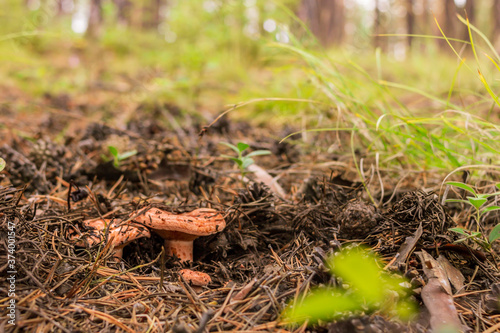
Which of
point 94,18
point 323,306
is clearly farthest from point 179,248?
point 94,18

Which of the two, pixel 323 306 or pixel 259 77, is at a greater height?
pixel 259 77

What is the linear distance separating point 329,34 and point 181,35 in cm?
456

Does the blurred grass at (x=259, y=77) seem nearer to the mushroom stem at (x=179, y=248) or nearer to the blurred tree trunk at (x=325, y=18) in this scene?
the mushroom stem at (x=179, y=248)

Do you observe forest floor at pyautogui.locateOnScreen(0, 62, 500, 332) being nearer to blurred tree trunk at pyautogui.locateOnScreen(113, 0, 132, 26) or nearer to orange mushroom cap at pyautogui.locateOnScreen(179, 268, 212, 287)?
orange mushroom cap at pyautogui.locateOnScreen(179, 268, 212, 287)

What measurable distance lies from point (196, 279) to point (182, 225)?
7.8 inches

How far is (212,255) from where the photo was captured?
155cm

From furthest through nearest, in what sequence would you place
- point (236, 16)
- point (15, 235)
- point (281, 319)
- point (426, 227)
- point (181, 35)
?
1. point (181, 35)
2. point (236, 16)
3. point (426, 227)
4. point (15, 235)
5. point (281, 319)

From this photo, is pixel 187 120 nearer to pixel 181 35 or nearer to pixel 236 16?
Result: pixel 236 16

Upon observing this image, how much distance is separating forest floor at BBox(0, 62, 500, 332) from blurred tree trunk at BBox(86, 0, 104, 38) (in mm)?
8068

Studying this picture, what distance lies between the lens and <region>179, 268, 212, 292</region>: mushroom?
4.22ft

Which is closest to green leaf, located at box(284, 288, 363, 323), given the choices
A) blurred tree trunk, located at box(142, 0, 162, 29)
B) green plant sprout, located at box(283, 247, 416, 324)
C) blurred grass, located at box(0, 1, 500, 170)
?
green plant sprout, located at box(283, 247, 416, 324)

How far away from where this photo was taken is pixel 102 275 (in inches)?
49.9

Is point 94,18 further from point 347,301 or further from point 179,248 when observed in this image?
point 347,301

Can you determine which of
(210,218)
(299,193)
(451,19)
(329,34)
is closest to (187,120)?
(299,193)
